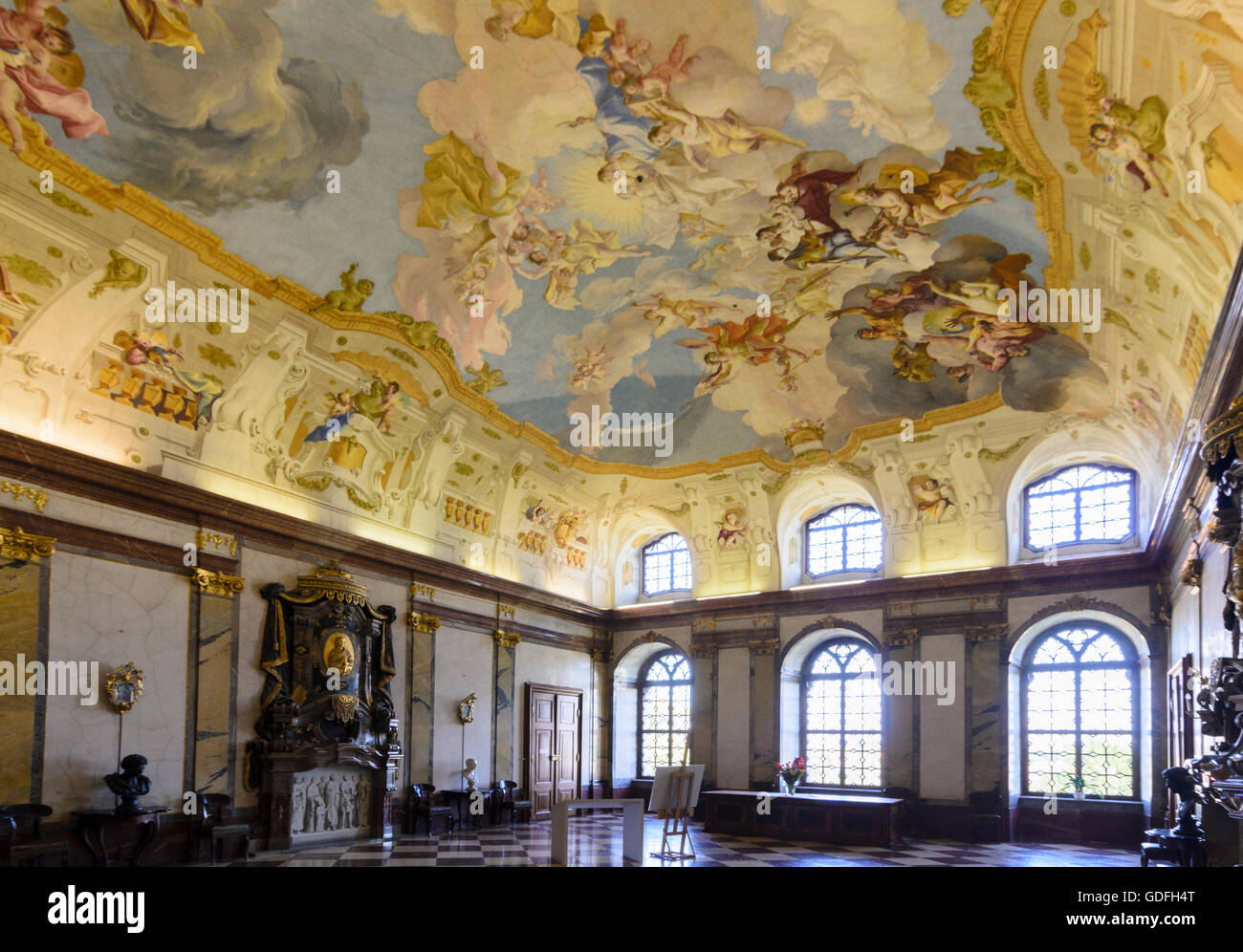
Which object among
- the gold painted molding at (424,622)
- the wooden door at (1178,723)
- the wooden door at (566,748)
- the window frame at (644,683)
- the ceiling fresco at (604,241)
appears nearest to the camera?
the ceiling fresco at (604,241)

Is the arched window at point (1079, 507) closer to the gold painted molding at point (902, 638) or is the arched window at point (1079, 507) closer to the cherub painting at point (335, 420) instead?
the gold painted molding at point (902, 638)

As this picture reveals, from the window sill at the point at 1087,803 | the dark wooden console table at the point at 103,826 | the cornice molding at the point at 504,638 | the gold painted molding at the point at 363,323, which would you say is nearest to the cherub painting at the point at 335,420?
the gold painted molding at the point at 363,323

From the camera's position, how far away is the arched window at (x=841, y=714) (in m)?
21.4

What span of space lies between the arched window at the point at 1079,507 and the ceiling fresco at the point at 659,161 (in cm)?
237

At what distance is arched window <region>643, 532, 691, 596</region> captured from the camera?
25438mm

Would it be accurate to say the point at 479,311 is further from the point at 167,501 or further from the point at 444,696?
the point at 444,696

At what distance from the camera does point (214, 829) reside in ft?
46.8

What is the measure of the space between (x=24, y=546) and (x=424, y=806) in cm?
912

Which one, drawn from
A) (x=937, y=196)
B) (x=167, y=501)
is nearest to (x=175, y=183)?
(x=167, y=501)

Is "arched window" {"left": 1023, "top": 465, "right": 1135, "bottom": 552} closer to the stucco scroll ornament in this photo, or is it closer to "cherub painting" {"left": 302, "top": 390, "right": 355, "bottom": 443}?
"cherub painting" {"left": 302, "top": 390, "right": 355, "bottom": 443}

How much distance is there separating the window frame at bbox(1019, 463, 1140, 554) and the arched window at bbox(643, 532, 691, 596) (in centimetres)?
848

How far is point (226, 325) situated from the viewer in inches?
588
